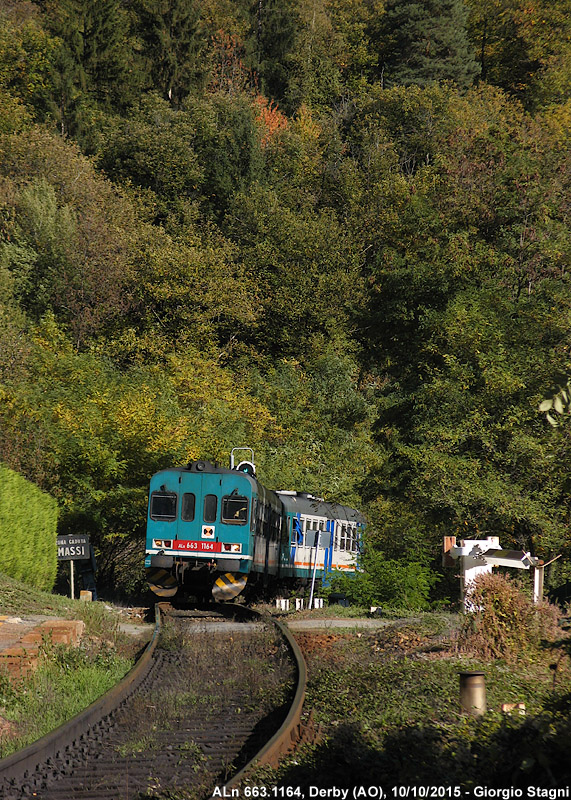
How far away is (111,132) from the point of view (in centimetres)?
6119

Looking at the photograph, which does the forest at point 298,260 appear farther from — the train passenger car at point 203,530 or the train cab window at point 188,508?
the train cab window at point 188,508

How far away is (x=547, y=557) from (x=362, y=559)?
5018mm

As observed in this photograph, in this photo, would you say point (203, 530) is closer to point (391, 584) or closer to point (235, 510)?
point (235, 510)

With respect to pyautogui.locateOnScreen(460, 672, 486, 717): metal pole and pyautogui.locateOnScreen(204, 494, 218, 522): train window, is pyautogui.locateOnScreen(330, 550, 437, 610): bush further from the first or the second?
pyautogui.locateOnScreen(460, 672, 486, 717): metal pole

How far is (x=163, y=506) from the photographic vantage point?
2186 cm

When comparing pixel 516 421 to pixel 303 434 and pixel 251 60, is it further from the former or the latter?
pixel 251 60

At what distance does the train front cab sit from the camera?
21219 millimetres

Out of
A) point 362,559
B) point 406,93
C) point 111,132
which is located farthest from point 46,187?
point 362,559

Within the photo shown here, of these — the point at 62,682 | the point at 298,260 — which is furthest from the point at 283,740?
the point at 298,260

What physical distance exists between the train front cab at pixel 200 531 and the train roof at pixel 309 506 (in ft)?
16.7

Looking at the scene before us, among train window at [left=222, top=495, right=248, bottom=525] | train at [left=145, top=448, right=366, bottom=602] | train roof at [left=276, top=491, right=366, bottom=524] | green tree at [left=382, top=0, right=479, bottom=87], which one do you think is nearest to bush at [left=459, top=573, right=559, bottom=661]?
train at [left=145, top=448, right=366, bottom=602]

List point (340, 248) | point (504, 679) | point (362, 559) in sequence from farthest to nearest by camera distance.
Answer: point (340, 248) → point (362, 559) → point (504, 679)

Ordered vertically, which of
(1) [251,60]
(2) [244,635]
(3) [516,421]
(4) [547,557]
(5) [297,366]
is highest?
(1) [251,60]

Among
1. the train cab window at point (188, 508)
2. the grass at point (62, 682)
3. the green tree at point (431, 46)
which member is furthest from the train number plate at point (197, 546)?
the green tree at point (431, 46)
